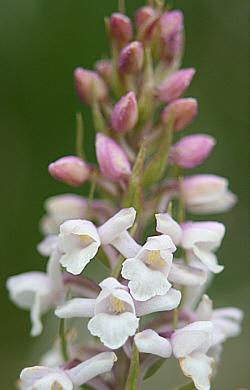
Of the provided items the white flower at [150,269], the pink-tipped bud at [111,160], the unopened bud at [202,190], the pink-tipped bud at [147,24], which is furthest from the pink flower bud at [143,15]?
the white flower at [150,269]

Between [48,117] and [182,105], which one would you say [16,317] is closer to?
[48,117]

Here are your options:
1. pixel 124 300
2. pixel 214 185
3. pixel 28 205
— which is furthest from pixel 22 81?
pixel 124 300

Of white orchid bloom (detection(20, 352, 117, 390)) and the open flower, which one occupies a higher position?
the open flower

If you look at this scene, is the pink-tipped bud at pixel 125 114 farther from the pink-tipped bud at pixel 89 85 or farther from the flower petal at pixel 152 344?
the flower petal at pixel 152 344

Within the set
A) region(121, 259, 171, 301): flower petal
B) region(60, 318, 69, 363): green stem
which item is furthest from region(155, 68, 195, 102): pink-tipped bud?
region(60, 318, 69, 363): green stem

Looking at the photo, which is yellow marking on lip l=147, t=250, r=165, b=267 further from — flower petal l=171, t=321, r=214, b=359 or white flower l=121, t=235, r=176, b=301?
flower petal l=171, t=321, r=214, b=359

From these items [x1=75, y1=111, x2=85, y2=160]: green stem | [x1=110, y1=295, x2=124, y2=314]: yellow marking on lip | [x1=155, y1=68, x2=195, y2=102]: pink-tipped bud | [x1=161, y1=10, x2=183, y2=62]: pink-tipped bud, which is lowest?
[x1=110, y1=295, x2=124, y2=314]: yellow marking on lip

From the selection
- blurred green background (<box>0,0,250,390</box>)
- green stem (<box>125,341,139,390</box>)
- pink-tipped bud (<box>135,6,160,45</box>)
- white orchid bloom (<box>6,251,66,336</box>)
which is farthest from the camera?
blurred green background (<box>0,0,250,390</box>)

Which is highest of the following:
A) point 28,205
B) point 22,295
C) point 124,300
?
point 124,300
